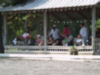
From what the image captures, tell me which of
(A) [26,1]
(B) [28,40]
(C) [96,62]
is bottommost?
(C) [96,62]

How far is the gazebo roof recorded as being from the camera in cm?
1145

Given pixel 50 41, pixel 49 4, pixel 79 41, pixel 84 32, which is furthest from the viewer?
pixel 50 41

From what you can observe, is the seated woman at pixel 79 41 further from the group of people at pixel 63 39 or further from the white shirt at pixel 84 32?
the white shirt at pixel 84 32

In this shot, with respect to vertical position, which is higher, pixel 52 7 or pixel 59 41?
pixel 52 7

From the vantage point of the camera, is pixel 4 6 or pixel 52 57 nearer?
pixel 52 57

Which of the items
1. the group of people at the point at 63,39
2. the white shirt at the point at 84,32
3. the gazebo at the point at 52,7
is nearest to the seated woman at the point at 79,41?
the group of people at the point at 63,39

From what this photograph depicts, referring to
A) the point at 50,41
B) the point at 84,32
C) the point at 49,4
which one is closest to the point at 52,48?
the point at 50,41

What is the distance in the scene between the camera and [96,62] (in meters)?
9.88

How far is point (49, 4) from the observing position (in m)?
12.6

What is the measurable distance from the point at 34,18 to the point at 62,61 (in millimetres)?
10342

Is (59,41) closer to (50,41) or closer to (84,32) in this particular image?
(50,41)

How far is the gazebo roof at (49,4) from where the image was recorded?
11.5 metres

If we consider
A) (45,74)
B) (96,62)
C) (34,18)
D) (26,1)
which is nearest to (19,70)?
(45,74)

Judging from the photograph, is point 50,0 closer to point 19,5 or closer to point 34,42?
point 19,5
